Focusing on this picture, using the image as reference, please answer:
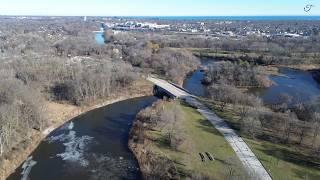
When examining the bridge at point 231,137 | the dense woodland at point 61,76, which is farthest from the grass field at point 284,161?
the dense woodland at point 61,76

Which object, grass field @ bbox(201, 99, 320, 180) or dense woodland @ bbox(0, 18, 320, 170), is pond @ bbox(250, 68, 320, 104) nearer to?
dense woodland @ bbox(0, 18, 320, 170)

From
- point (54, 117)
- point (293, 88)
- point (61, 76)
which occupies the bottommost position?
point (54, 117)

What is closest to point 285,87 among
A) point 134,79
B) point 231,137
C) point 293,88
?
point 293,88

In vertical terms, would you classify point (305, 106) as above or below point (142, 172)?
above

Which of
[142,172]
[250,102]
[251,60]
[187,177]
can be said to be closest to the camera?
[187,177]

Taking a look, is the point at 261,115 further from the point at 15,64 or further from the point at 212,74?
the point at 15,64

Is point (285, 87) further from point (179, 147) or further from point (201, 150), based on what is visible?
point (179, 147)

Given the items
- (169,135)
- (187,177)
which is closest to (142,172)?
(187,177)
